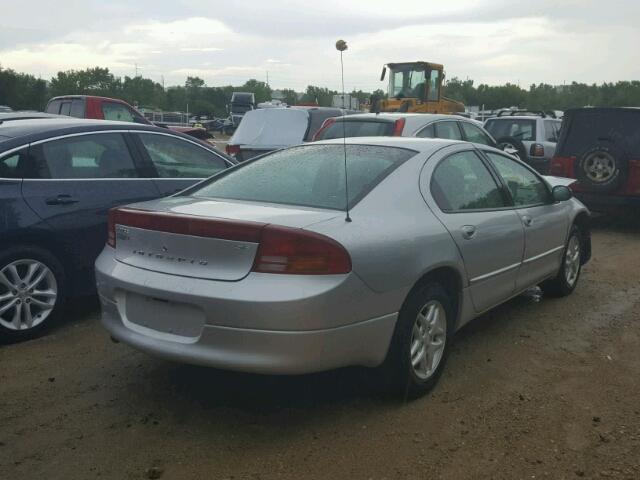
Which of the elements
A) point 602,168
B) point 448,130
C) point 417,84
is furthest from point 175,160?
point 417,84

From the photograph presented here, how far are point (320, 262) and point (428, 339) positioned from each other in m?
1.02

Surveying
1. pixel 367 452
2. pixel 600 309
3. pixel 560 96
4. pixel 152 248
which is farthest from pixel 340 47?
pixel 560 96

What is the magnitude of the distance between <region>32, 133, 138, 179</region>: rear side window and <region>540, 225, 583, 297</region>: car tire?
3694 millimetres

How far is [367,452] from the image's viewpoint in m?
3.18

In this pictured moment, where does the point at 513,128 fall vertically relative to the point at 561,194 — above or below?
below

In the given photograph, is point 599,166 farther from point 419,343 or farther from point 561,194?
point 419,343

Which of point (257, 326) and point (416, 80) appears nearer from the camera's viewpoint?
point (257, 326)

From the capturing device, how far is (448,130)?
9.41m

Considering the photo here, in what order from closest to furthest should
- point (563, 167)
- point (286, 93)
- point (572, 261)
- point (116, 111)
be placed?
point (572, 261) → point (563, 167) → point (116, 111) → point (286, 93)

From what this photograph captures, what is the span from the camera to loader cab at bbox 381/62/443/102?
19.0m

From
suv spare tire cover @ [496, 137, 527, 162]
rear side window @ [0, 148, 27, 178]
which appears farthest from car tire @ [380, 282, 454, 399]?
suv spare tire cover @ [496, 137, 527, 162]

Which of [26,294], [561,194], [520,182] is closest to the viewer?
[26,294]

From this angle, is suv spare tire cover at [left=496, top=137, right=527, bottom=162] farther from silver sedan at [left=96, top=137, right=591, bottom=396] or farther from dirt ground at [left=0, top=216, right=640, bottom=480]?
silver sedan at [left=96, top=137, right=591, bottom=396]

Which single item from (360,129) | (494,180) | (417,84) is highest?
(417,84)
